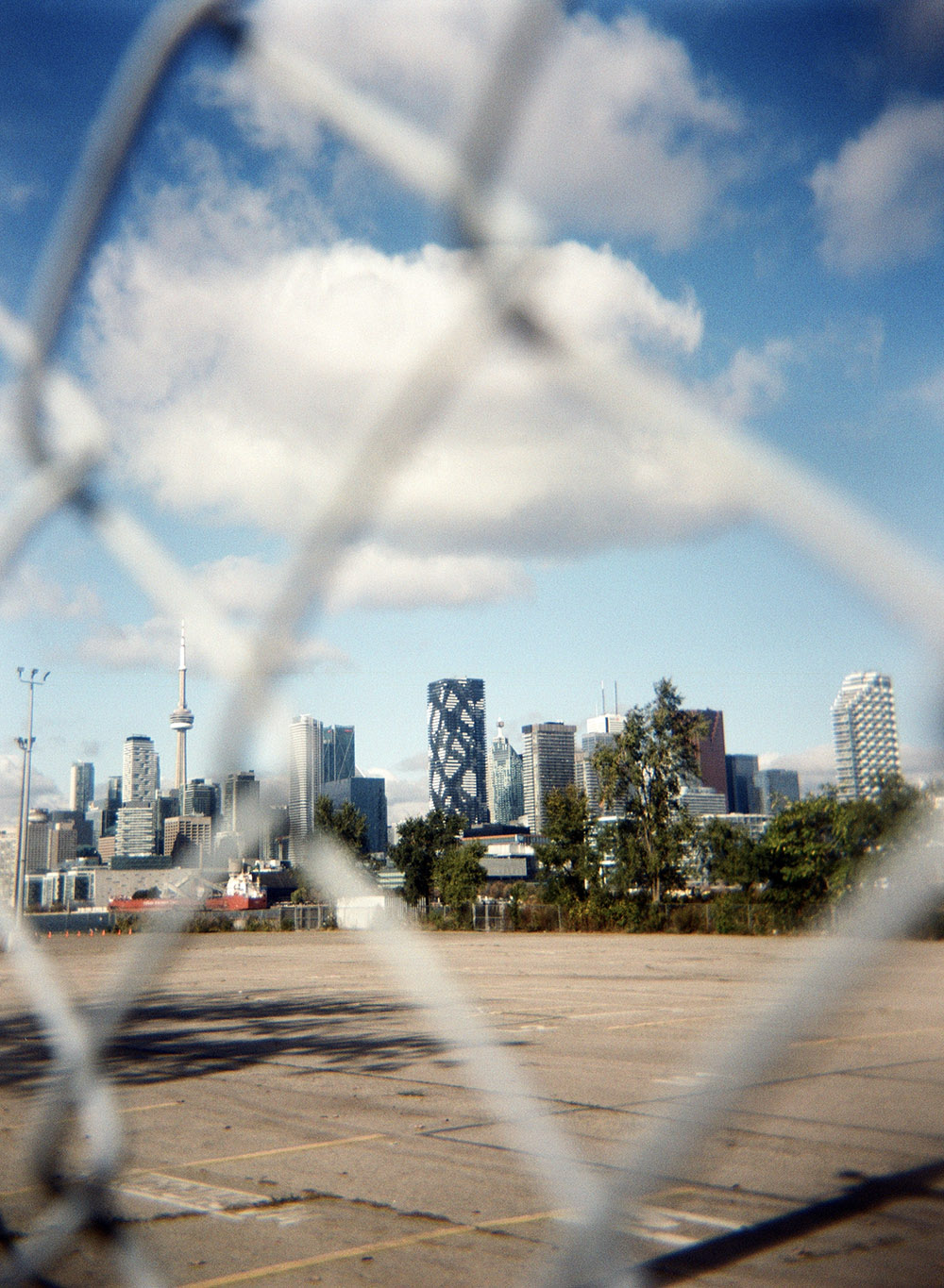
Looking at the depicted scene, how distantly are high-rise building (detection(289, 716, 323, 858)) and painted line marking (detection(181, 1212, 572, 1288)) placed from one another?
279 cm

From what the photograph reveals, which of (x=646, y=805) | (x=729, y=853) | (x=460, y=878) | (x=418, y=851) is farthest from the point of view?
(x=418, y=851)

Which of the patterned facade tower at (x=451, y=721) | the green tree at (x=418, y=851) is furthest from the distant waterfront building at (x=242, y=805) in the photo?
the green tree at (x=418, y=851)

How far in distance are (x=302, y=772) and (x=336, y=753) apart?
203 millimetres

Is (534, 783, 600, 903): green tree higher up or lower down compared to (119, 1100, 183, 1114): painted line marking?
higher up

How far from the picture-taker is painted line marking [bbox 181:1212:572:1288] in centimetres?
430

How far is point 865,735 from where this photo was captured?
1.52 metres

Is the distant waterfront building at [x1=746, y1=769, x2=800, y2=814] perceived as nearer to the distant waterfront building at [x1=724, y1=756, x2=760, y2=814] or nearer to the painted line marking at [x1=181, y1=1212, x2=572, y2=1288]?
the distant waterfront building at [x1=724, y1=756, x2=760, y2=814]

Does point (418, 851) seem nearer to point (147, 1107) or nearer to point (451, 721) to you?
point (147, 1107)

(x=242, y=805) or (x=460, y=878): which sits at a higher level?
(x=242, y=805)

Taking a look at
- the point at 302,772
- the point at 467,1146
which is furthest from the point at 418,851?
the point at 302,772

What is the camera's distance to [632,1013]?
1498 cm

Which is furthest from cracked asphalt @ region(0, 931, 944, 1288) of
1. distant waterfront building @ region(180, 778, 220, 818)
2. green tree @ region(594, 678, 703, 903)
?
green tree @ region(594, 678, 703, 903)

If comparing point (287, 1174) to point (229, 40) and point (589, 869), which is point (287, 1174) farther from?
point (589, 869)

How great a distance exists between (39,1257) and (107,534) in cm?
223
